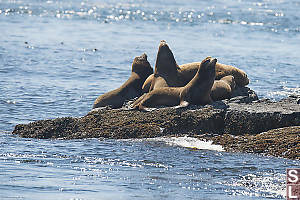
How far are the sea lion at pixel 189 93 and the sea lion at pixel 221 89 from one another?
0.26 meters

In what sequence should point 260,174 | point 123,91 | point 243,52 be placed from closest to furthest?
point 260,174, point 123,91, point 243,52

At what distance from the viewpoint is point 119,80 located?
16.8m

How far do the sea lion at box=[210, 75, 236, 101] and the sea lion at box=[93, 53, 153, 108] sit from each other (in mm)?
1453

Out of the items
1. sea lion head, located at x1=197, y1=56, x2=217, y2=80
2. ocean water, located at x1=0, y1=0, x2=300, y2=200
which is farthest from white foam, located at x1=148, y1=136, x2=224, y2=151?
sea lion head, located at x1=197, y1=56, x2=217, y2=80

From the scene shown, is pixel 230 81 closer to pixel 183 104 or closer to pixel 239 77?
pixel 239 77

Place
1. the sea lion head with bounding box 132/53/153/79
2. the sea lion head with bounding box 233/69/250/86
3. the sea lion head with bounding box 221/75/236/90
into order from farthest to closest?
the sea lion head with bounding box 132/53/153/79
the sea lion head with bounding box 233/69/250/86
the sea lion head with bounding box 221/75/236/90

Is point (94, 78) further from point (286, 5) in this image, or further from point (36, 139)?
point (286, 5)

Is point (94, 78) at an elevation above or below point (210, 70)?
below

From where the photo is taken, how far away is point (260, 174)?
699 cm

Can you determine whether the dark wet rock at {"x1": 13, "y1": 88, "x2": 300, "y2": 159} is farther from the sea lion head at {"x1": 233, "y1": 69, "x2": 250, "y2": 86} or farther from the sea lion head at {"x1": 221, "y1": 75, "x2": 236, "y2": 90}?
the sea lion head at {"x1": 233, "y1": 69, "x2": 250, "y2": 86}

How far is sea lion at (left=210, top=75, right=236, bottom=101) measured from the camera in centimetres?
961

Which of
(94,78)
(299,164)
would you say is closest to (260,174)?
(299,164)

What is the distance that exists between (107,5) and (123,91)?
1391 inches

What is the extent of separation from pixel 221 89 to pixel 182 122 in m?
1.20
